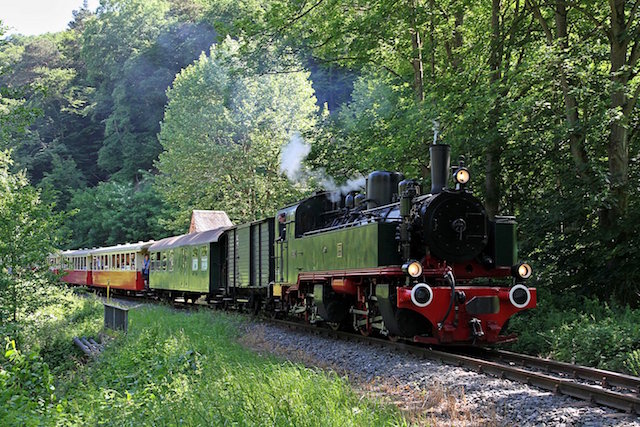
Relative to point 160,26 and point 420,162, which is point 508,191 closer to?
point 420,162

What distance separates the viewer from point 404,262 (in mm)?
10367

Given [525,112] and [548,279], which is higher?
[525,112]

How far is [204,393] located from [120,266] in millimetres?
25384

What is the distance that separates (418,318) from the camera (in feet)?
34.1

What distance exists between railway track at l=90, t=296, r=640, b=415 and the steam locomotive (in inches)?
10.6

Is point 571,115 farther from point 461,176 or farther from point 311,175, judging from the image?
point 311,175

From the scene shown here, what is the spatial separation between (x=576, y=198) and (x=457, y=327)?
5172mm

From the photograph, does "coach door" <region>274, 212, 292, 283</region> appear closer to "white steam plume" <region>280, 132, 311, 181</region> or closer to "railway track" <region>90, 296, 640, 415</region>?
"railway track" <region>90, 296, 640, 415</region>

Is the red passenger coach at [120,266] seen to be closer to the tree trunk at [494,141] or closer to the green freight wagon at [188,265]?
the green freight wagon at [188,265]

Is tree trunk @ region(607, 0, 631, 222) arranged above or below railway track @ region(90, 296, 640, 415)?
above

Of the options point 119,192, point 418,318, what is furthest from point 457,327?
point 119,192

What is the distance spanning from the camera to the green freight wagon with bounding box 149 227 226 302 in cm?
2131

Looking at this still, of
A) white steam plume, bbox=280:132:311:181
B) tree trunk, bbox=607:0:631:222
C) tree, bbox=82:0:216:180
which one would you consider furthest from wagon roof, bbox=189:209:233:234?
tree trunk, bbox=607:0:631:222

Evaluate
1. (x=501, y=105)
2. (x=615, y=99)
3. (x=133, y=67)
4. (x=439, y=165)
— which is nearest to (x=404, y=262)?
(x=439, y=165)
